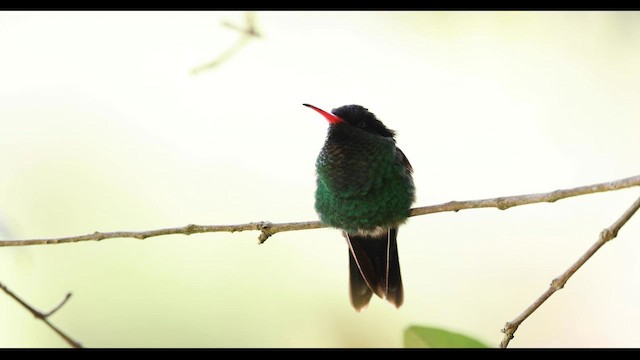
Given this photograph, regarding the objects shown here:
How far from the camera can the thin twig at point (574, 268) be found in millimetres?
1745

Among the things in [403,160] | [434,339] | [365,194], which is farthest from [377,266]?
[434,339]

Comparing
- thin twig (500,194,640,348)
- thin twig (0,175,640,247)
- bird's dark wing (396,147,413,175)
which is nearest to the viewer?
thin twig (500,194,640,348)

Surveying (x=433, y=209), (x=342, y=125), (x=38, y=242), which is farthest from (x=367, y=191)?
(x=38, y=242)

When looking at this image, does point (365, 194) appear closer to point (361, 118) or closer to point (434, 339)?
point (361, 118)

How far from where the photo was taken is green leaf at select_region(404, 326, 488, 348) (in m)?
1.77

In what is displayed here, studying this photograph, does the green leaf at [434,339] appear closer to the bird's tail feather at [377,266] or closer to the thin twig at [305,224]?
the thin twig at [305,224]

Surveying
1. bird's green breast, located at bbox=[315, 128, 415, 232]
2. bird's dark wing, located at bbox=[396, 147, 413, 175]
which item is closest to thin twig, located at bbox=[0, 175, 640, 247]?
bird's green breast, located at bbox=[315, 128, 415, 232]

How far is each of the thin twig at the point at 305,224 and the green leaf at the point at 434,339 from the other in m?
0.62

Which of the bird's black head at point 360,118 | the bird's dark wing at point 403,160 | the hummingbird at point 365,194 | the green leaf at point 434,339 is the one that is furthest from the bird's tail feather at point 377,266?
the green leaf at point 434,339

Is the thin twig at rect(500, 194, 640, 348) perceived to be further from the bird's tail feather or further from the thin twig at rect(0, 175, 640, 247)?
the bird's tail feather

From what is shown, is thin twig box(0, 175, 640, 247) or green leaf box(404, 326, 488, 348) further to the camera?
thin twig box(0, 175, 640, 247)

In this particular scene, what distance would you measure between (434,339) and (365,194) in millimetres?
1675

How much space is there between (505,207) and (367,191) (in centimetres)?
117

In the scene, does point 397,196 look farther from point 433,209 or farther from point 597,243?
point 597,243
